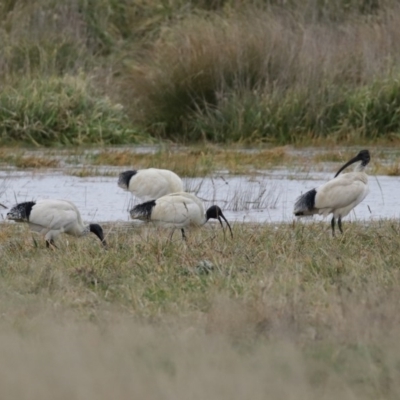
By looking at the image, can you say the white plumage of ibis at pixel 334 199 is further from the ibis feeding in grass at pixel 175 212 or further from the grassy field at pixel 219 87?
the grassy field at pixel 219 87

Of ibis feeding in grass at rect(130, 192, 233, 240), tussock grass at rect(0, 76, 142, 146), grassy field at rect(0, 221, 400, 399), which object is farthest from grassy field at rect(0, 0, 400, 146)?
grassy field at rect(0, 221, 400, 399)

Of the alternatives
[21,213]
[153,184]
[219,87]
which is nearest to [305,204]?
[153,184]

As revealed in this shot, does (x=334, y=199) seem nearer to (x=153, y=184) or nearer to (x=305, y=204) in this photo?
(x=305, y=204)

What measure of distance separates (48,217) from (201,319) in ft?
9.80

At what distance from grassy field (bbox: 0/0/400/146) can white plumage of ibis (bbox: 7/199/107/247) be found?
359 inches

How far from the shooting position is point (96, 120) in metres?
18.2

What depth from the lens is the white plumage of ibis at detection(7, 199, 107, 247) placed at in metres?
8.46

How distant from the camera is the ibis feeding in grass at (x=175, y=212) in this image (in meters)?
9.16

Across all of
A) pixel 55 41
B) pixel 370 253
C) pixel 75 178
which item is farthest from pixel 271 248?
pixel 55 41

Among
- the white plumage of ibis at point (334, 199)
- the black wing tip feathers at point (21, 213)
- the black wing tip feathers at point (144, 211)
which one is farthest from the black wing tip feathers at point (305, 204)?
the black wing tip feathers at point (21, 213)

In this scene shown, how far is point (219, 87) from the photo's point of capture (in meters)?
18.5

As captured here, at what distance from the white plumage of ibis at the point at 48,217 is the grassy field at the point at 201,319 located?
22 cm

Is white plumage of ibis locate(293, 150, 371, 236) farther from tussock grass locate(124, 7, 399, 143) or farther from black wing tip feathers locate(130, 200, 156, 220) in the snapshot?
tussock grass locate(124, 7, 399, 143)

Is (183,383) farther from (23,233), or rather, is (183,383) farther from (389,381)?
(23,233)
